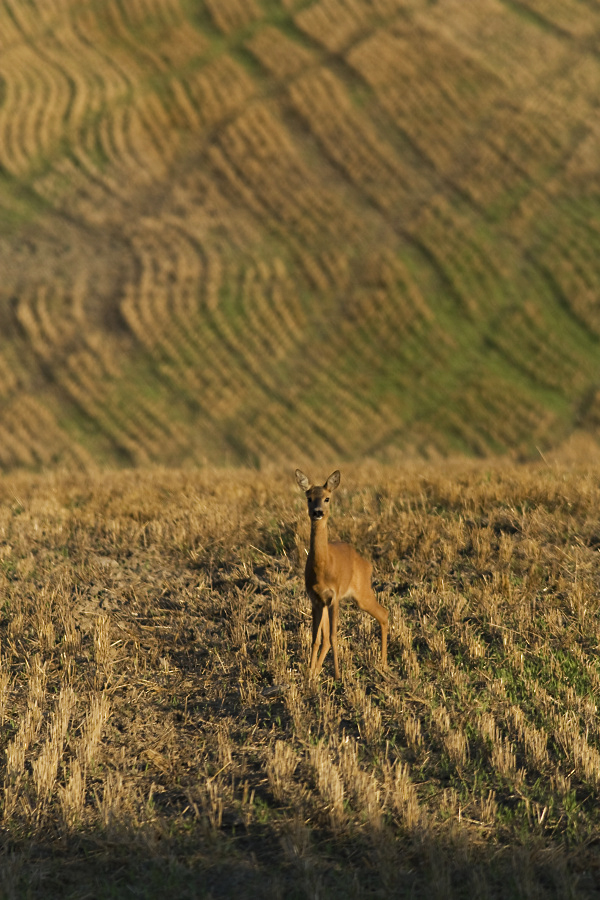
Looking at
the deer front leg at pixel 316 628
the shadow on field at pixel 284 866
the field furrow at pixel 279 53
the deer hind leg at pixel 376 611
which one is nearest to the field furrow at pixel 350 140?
the field furrow at pixel 279 53

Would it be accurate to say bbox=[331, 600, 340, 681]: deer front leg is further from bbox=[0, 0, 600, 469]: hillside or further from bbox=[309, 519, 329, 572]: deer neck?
bbox=[0, 0, 600, 469]: hillside

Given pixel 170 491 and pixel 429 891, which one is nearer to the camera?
pixel 429 891

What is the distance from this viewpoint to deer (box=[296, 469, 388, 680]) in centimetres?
673

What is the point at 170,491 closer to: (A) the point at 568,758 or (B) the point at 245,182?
(A) the point at 568,758

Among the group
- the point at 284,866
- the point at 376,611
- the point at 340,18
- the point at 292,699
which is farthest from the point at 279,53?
the point at 284,866

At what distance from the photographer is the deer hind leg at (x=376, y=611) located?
7.37 metres

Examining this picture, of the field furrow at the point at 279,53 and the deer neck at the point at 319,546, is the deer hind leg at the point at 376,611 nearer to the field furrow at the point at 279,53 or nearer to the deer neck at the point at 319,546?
the deer neck at the point at 319,546

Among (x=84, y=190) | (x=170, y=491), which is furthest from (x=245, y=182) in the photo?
(x=170, y=491)

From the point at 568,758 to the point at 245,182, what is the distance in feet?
98.5

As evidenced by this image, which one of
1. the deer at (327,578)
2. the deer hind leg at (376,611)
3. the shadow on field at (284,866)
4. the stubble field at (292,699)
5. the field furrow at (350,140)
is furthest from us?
the field furrow at (350,140)

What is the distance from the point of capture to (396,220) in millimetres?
32219

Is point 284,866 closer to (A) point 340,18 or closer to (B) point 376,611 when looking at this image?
(B) point 376,611

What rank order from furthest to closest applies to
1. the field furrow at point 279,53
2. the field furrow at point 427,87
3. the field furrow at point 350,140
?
the field furrow at point 279,53 → the field furrow at point 427,87 → the field furrow at point 350,140

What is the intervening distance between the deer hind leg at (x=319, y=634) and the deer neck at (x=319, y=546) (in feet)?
1.19
